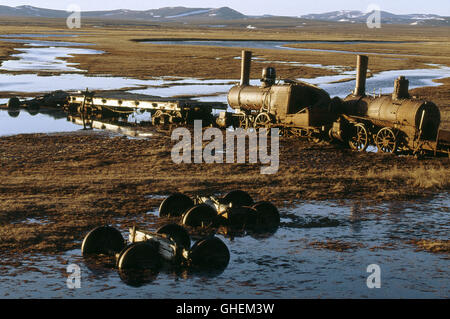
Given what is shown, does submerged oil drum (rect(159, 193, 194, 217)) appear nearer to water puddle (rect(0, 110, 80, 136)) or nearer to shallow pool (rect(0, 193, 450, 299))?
shallow pool (rect(0, 193, 450, 299))

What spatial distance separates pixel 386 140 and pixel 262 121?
758 centimetres

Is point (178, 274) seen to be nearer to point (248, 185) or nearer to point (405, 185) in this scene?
point (248, 185)

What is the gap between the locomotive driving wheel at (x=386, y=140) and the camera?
1137 inches

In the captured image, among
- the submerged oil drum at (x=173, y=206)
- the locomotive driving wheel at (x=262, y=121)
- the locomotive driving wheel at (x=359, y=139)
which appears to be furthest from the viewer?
the locomotive driving wheel at (x=262, y=121)

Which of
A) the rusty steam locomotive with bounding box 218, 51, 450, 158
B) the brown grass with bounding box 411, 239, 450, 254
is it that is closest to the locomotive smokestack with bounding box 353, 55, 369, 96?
the rusty steam locomotive with bounding box 218, 51, 450, 158

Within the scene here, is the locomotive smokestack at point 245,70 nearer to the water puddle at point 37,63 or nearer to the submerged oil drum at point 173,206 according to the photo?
the submerged oil drum at point 173,206

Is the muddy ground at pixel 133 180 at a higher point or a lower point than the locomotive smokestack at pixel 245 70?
lower

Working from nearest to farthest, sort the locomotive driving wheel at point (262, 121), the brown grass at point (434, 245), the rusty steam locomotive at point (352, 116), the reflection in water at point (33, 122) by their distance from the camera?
the brown grass at point (434, 245) < the rusty steam locomotive at point (352, 116) < the locomotive driving wheel at point (262, 121) < the reflection in water at point (33, 122)

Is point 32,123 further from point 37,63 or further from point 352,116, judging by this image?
point 37,63

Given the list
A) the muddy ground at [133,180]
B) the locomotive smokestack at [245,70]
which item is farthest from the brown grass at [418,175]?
the locomotive smokestack at [245,70]

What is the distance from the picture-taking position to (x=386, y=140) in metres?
29.2

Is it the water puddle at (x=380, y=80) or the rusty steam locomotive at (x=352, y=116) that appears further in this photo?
the water puddle at (x=380, y=80)

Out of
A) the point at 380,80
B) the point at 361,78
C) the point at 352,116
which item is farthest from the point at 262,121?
the point at 380,80
